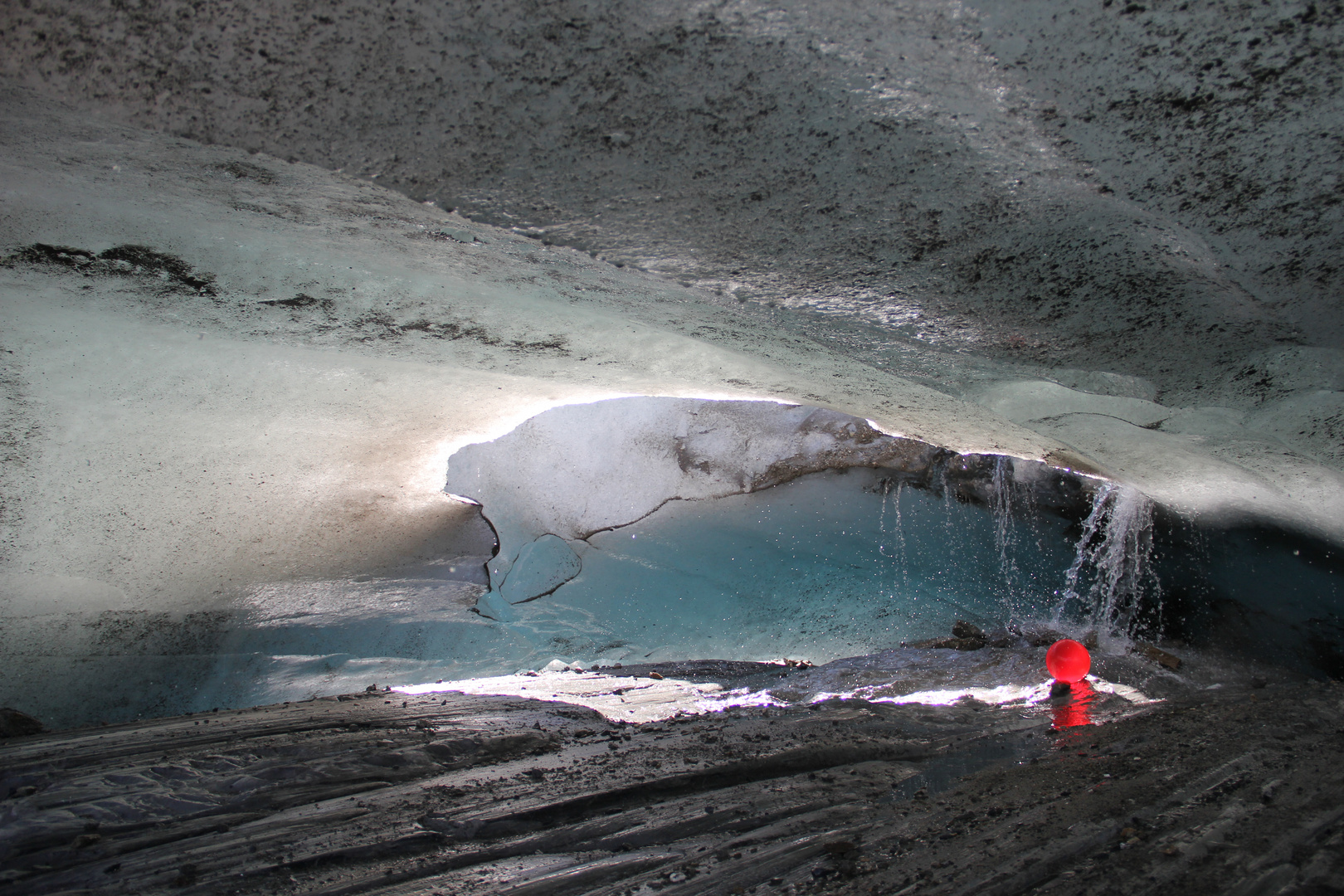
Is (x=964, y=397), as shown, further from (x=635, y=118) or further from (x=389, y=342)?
(x=389, y=342)

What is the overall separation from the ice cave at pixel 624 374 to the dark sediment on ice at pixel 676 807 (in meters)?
0.02

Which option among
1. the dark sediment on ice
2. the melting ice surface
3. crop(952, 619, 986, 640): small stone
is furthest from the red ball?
the melting ice surface

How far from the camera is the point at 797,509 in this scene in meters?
6.82

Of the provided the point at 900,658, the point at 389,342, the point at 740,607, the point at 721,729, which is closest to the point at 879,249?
the point at 721,729

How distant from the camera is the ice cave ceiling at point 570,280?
1.40 metres

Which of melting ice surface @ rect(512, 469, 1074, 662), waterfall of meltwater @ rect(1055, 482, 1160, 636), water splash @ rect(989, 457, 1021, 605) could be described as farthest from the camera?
water splash @ rect(989, 457, 1021, 605)

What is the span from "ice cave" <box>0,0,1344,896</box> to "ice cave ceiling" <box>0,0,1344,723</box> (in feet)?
0.05

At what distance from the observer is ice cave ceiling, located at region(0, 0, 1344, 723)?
1.40 m

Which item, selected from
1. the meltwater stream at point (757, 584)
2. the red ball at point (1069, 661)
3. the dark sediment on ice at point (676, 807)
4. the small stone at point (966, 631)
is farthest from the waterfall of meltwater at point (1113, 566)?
the dark sediment on ice at point (676, 807)

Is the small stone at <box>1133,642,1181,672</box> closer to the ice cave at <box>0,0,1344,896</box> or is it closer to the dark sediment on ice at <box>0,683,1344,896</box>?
the ice cave at <box>0,0,1344,896</box>

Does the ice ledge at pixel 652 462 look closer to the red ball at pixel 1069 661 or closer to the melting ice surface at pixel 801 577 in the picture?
the melting ice surface at pixel 801 577

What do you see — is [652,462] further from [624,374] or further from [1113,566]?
[1113,566]

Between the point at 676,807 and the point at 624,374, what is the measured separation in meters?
2.27

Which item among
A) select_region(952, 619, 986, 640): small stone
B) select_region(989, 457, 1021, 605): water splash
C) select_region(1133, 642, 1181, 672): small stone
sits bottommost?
select_region(952, 619, 986, 640): small stone
